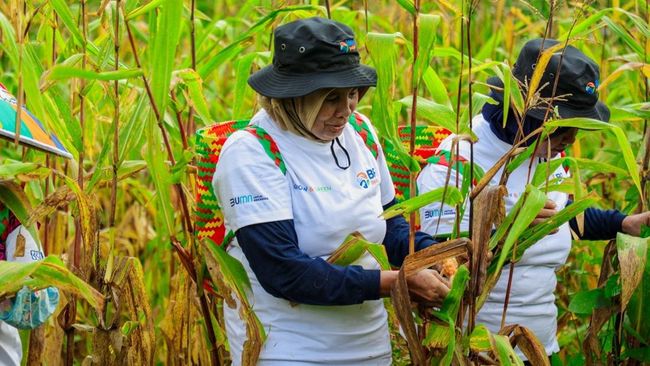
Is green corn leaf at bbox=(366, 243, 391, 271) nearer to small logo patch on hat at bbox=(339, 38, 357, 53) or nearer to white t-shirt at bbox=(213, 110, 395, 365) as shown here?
white t-shirt at bbox=(213, 110, 395, 365)

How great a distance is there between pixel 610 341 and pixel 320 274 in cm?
107

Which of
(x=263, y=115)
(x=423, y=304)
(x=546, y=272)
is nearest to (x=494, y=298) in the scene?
(x=546, y=272)

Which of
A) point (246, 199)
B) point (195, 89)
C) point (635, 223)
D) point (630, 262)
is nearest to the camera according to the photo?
point (246, 199)

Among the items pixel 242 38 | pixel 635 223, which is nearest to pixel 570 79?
pixel 635 223

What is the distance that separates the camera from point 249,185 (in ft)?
7.36

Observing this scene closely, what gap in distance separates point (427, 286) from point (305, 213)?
301 mm

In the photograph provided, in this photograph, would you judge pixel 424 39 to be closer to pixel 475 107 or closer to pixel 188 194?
pixel 475 107

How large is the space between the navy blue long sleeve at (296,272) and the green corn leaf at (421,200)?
132 millimetres

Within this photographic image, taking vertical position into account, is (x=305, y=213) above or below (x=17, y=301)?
above

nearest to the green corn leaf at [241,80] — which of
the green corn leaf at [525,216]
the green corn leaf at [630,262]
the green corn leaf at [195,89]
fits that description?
the green corn leaf at [195,89]

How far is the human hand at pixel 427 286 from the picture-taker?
2.27 meters

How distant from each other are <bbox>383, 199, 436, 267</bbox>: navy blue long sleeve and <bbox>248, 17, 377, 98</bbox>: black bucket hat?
392mm

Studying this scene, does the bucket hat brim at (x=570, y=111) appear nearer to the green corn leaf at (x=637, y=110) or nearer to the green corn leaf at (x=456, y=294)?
the green corn leaf at (x=637, y=110)

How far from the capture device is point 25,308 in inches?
81.7
